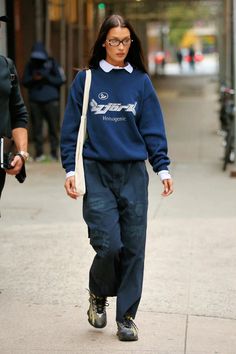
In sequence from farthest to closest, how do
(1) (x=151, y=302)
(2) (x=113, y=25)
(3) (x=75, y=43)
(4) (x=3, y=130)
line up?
(3) (x=75, y=43)
(1) (x=151, y=302)
(4) (x=3, y=130)
(2) (x=113, y=25)

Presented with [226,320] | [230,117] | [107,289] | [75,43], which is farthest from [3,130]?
[75,43]

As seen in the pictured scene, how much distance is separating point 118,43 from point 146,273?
2393mm

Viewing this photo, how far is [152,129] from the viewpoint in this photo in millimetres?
5066

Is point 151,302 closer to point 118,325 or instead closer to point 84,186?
point 118,325

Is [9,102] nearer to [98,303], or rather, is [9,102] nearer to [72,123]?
[72,123]

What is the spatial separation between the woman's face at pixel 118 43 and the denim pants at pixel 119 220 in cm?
62

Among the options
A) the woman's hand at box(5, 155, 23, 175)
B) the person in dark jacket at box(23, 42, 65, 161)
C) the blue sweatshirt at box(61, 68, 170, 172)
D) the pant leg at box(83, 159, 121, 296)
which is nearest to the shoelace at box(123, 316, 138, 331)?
the pant leg at box(83, 159, 121, 296)

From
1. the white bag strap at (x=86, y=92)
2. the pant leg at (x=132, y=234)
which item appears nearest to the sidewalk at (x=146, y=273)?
the pant leg at (x=132, y=234)

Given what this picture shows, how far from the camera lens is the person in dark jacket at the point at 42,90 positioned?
13.4 m

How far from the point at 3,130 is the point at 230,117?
811 cm

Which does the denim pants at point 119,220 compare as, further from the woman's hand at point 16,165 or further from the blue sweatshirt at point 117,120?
the woman's hand at point 16,165

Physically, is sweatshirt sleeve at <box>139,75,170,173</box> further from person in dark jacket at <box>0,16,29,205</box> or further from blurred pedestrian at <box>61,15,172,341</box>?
person in dark jacket at <box>0,16,29,205</box>

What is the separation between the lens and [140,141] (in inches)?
198

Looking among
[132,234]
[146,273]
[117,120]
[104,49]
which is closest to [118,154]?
[117,120]
